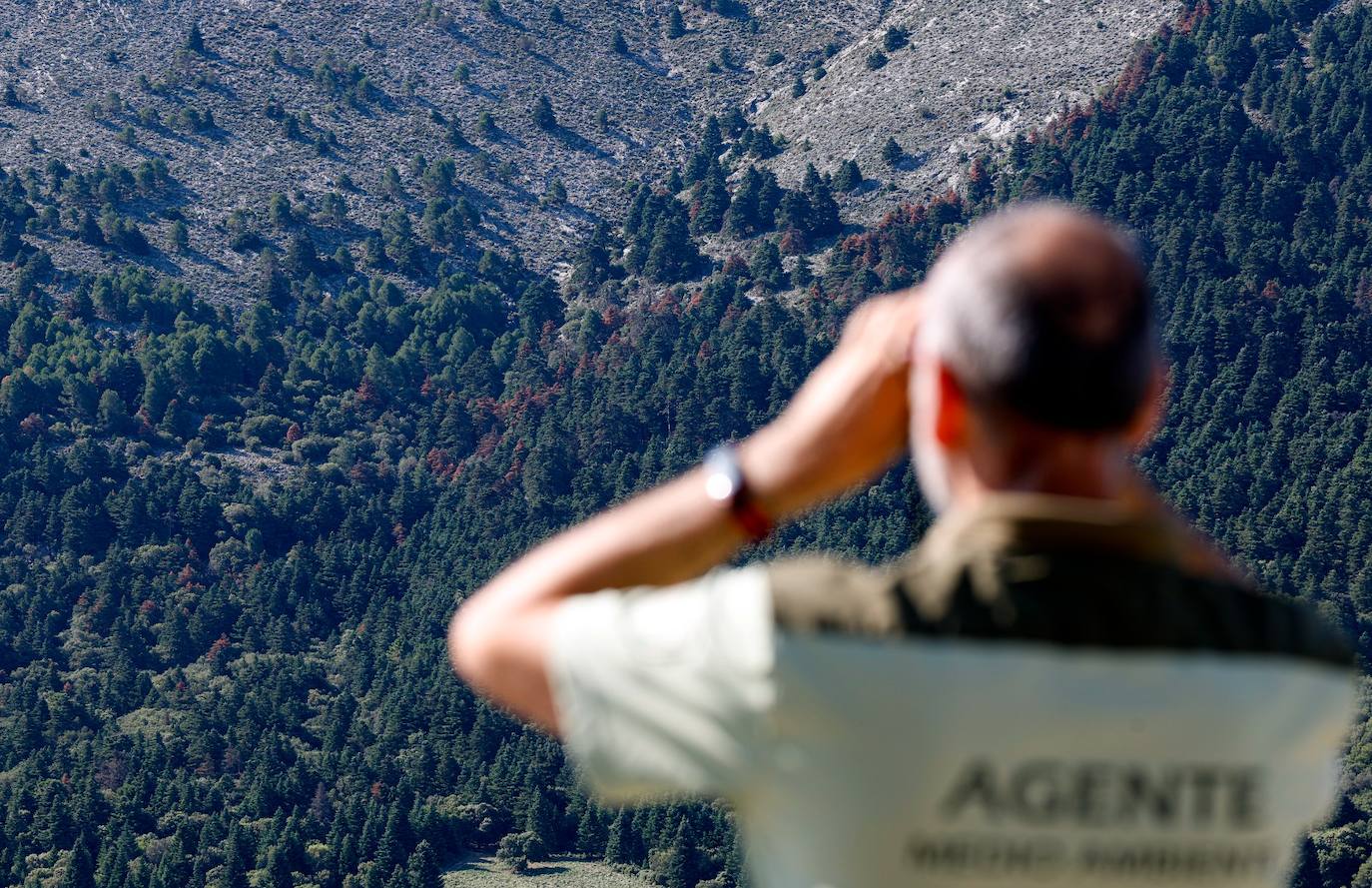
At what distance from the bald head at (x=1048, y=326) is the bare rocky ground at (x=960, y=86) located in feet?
426

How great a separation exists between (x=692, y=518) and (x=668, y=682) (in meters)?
0.29

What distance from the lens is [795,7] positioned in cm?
15438

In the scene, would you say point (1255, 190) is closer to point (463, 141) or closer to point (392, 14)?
point (463, 141)

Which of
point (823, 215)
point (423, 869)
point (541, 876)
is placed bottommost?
point (423, 869)

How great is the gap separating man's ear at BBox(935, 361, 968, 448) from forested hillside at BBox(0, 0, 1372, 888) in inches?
3273

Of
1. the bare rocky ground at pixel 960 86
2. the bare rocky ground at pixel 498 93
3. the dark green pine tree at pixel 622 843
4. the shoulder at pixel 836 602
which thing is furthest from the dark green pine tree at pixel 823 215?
the shoulder at pixel 836 602

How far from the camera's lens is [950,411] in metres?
2.96

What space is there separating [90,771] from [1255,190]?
69.8 metres

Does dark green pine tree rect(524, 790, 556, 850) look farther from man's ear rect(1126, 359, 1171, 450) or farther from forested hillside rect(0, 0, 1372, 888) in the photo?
man's ear rect(1126, 359, 1171, 450)

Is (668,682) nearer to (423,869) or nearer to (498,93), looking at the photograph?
(423,869)

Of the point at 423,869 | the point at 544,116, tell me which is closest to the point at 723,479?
the point at 423,869

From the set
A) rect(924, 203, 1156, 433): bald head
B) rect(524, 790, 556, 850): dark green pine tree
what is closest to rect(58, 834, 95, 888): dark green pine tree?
rect(524, 790, 556, 850): dark green pine tree

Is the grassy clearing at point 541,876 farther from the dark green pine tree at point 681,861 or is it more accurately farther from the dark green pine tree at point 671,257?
the dark green pine tree at point 671,257

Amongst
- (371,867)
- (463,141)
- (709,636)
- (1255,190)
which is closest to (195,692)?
(371,867)
